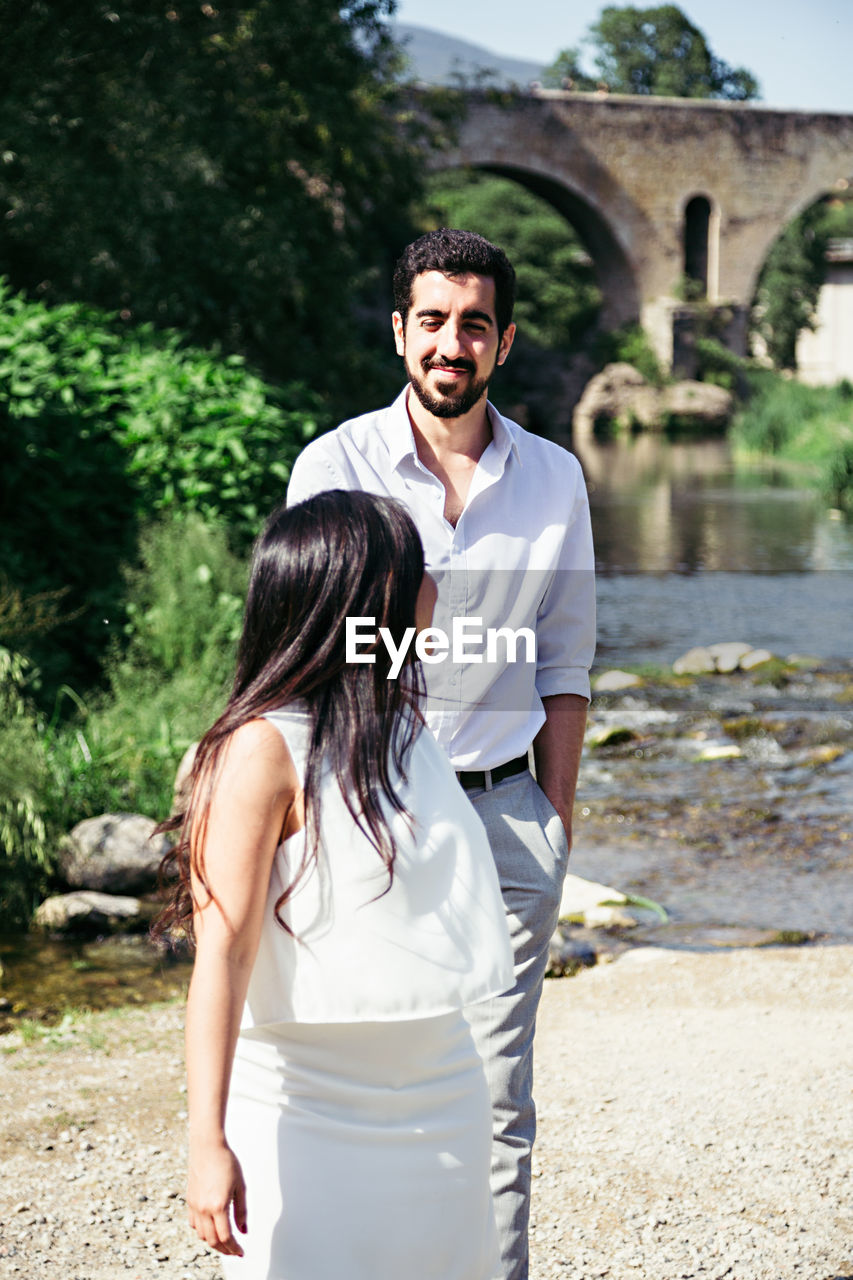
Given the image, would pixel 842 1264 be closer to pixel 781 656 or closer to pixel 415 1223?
pixel 415 1223

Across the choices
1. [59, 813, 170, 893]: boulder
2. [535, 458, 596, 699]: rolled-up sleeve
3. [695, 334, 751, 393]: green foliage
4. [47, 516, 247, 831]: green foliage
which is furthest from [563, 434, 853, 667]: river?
[695, 334, 751, 393]: green foliage

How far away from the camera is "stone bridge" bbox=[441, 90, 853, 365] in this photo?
1303 inches

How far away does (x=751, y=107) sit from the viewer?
3544 cm

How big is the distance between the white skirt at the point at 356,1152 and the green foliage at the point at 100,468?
5028 millimetres

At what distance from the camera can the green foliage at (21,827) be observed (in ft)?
17.2

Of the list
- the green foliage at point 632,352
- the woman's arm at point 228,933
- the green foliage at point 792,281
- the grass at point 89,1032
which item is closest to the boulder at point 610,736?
the grass at point 89,1032

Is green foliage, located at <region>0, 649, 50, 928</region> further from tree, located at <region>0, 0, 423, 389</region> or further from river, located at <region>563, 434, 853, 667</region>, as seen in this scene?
tree, located at <region>0, 0, 423, 389</region>

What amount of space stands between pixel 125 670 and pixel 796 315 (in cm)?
3879

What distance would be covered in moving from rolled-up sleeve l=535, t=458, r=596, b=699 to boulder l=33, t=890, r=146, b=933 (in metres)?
3.13

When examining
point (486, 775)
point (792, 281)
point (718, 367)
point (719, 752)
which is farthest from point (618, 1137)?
point (792, 281)

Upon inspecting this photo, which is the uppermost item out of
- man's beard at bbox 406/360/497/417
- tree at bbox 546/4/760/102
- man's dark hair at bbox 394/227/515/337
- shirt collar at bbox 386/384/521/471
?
tree at bbox 546/4/760/102

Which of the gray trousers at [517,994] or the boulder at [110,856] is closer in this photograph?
the gray trousers at [517,994]

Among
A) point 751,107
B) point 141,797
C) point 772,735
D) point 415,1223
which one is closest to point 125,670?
point 141,797

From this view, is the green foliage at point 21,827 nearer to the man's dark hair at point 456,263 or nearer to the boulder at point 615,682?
the man's dark hair at point 456,263
